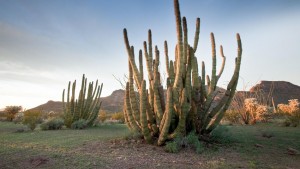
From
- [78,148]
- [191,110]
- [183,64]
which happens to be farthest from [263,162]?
[78,148]

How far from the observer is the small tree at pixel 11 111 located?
20.4 meters

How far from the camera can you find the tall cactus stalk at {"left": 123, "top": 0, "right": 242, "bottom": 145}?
6367 millimetres

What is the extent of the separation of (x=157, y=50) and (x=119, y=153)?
3.08m

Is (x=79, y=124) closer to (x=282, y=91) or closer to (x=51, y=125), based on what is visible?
(x=51, y=125)

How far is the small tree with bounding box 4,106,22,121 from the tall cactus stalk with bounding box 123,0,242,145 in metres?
16.8

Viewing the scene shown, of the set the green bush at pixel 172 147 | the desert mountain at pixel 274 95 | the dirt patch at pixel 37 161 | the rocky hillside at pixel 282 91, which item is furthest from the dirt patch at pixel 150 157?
the rocky hillside at pixel 282 91

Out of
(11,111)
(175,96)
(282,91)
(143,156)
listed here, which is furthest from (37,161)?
(282,91)

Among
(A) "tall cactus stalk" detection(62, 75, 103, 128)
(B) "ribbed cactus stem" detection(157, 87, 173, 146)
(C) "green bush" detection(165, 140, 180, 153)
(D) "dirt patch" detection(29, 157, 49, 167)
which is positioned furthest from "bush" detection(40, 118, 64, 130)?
(C) "green bush" detection(165, 140, 180, 153)

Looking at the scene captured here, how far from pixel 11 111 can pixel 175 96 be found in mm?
19180

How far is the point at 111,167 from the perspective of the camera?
15.8 ft

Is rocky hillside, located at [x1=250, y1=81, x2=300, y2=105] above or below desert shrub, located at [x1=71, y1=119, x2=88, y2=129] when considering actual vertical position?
above

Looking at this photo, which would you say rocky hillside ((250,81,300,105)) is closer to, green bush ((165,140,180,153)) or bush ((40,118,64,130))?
bush ((40,118,64,130))

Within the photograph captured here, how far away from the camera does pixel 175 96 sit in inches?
252

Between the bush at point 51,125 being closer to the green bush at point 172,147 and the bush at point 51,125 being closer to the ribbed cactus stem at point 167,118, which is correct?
the ribbed cactus stem at point 167,118
